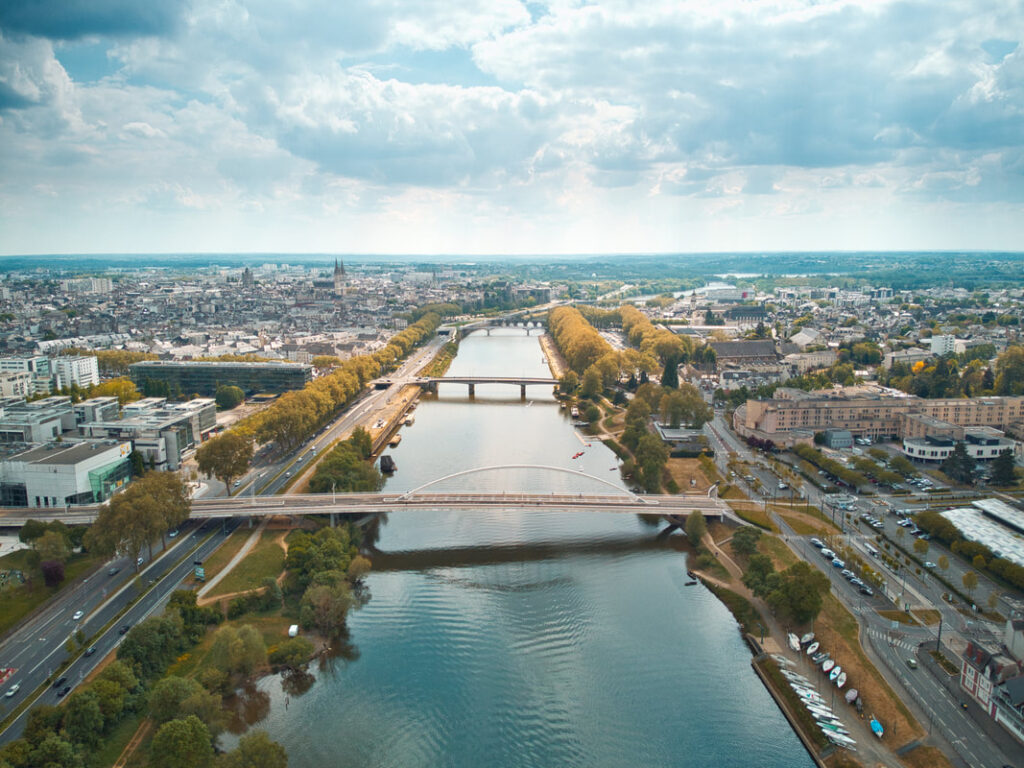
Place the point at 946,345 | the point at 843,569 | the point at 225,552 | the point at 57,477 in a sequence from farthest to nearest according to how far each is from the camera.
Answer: the point at 946,345 → the point at 57,477 → the point at 225,552 → the point at 843,569

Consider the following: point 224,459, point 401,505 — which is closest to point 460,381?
point 224,459

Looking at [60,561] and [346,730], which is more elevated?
[60,561]

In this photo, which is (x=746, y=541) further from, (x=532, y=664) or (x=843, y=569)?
(x=532, y=664)

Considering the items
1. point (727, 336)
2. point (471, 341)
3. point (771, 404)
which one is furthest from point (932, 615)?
point (471, 341)

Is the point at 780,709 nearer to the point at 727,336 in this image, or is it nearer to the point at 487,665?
the point at 487,665

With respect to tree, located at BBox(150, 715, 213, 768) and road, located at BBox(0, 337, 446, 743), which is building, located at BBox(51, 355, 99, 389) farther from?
tree, located at BBox(150, 715, 213, 768)
